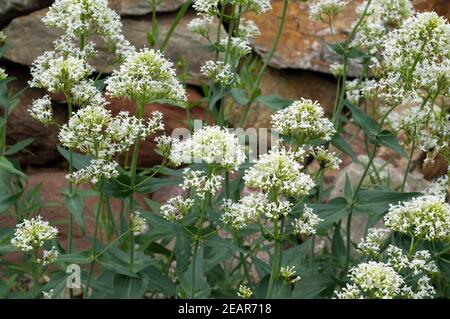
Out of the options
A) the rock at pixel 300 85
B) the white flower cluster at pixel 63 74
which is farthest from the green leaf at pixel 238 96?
the rock at pixel 300 85

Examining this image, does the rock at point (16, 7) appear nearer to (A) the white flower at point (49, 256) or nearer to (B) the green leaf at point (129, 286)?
(A) the white flower at point (49, 256)

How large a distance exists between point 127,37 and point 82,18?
3.22 meters

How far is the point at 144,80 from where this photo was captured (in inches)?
142

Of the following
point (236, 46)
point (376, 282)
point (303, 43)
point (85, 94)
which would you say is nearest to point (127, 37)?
point (303, 43)

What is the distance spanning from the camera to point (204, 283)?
153 inches

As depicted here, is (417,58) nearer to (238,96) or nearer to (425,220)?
(425,220)

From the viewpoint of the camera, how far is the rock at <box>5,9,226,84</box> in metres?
7.17

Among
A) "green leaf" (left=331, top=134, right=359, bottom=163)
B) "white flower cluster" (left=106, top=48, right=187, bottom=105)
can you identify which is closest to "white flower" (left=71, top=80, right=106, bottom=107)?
"white flower cluster" (left=106, top=48, right=187, bottom=105)

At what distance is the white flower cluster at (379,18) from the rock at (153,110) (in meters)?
2.06

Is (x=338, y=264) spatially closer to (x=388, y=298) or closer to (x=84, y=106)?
(x=388, y=298)

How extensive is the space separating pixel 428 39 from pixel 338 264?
46.9 inches

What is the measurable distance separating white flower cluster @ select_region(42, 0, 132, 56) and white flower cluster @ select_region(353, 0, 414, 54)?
146cm
